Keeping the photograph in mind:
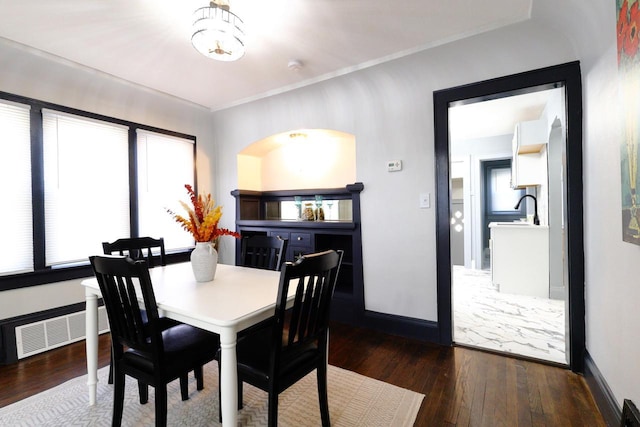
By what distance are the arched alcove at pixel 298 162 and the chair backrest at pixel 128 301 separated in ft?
8.14

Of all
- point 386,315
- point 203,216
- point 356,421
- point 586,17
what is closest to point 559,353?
point 386,315

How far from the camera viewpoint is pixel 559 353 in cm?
235

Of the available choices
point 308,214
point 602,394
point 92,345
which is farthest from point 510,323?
point 92,345

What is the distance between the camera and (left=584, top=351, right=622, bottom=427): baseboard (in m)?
1.49

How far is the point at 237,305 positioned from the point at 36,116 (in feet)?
8.77

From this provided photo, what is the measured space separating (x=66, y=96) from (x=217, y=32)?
6.38ft

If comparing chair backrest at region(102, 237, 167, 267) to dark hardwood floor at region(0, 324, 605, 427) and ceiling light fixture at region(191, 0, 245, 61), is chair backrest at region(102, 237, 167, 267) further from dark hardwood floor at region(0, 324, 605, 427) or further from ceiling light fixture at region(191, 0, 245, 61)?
ceiling light fixture at region(191, 0, 245, 61)

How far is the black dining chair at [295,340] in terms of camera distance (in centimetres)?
129

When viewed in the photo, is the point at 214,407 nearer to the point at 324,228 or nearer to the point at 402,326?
the point at 402,326

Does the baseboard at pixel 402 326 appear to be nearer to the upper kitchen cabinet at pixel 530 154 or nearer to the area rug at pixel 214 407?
the area rug at pixel 214 407

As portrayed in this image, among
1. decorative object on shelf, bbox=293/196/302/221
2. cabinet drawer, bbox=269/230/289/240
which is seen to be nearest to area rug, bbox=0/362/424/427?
cabinet drawer, bbox=269/230/289/240

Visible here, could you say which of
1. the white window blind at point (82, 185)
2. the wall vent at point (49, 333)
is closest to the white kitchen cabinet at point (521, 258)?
the white window blind at point (82, 185)

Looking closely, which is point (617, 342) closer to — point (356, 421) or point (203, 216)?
point (356, 421)

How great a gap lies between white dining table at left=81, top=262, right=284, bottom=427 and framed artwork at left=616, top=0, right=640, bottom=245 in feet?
5.13
